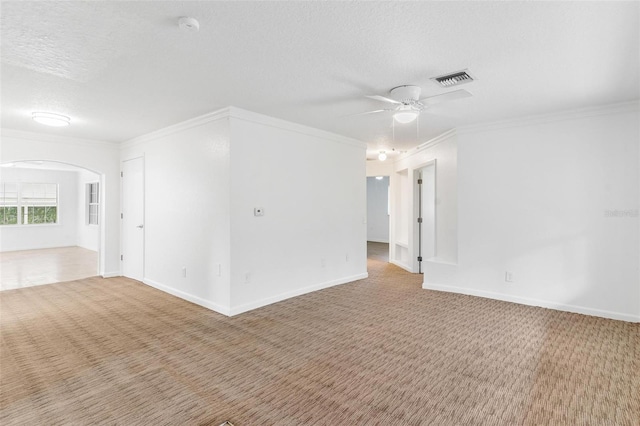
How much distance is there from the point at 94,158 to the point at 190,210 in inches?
112

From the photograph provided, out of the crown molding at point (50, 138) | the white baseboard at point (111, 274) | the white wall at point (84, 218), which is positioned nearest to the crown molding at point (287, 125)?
the crown molding at point (50, 138)

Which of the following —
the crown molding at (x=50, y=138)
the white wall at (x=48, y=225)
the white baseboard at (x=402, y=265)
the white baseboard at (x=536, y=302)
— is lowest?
the white baseboard at (x=536, y=302)

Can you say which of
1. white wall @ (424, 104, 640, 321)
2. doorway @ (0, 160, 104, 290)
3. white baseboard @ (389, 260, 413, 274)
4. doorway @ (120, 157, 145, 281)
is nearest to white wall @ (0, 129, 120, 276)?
doorway @ (120, 157, 145, 281)

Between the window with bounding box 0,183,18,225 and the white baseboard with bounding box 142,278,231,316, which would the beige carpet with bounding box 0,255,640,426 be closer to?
the white baseboard with bounding box 142,278,231,316

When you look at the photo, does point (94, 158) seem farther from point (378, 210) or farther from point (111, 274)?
point (378, 210)

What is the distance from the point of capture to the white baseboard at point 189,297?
4100 millimetres

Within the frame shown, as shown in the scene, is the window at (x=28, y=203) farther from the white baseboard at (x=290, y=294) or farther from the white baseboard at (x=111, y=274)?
the white baseboard at (x=290, y=294)

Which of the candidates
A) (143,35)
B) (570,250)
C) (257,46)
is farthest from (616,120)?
(143,35)

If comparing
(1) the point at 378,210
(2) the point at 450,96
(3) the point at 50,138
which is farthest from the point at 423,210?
(3) the point at 50,138

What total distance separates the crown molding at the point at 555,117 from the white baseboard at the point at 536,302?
2355 mm

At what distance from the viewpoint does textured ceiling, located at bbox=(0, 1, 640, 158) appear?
203cm

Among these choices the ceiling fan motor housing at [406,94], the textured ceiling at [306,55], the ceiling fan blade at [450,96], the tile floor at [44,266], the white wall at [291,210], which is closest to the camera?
the textured ceiling at [306,55]

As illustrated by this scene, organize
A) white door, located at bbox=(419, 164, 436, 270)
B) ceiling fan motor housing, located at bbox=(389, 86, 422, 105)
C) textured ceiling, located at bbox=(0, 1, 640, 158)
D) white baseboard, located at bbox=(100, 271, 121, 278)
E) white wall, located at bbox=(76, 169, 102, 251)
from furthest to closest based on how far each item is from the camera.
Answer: white wall, located at bbox=(76, 169, 102, 251)
white door, located at bbox=(419, 164, 436, 270)
white baseboard, located at bbox=(100, 271, 121, 278)
ceiling fan motor housing, located at bbox=(389, 86, 422, 105)
textured ceiling, located at bbox=(0, 1, 640, 158)

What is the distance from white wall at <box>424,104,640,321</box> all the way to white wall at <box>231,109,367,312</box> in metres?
1.77
